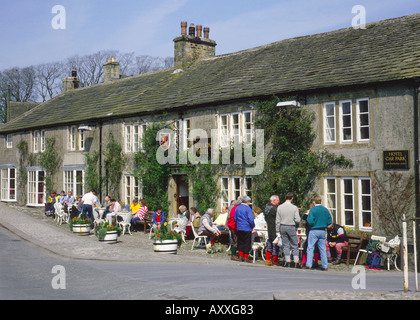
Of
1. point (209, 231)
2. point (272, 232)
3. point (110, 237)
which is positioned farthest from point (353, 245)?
point (110, 237)

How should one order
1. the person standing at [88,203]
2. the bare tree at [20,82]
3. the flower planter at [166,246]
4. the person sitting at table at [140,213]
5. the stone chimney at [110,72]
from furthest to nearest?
the bare tree at [20,82] < the stone chimney at [110,72] < the person standing at [88,203] < the person sitting at table at [140,213] < the flower planter at [166,246]

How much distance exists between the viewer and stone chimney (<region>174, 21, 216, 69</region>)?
27484 mm

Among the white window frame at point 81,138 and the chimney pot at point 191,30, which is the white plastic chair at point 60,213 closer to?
the white window frame at point 81,138

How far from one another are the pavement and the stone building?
9.74 feet

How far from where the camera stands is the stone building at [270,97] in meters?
15.0

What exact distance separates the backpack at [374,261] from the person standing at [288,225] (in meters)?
2.32

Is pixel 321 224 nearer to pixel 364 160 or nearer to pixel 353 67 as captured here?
pixel 364 160

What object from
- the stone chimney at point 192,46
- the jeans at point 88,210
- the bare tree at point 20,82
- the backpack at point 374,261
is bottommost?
the backpack at point 374,261

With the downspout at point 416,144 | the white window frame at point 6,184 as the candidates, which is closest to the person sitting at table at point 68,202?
the white window frame at point 6,184

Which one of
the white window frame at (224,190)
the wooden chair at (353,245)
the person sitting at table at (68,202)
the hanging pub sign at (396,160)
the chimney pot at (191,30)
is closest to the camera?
the wooden chair at (353,245)

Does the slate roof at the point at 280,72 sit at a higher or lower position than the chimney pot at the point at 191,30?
lower

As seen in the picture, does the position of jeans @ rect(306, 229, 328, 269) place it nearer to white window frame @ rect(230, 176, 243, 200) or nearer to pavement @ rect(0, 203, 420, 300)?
pavement @ rect(0, 203, 420, 300)

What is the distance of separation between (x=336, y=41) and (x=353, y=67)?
3561 millimetres
